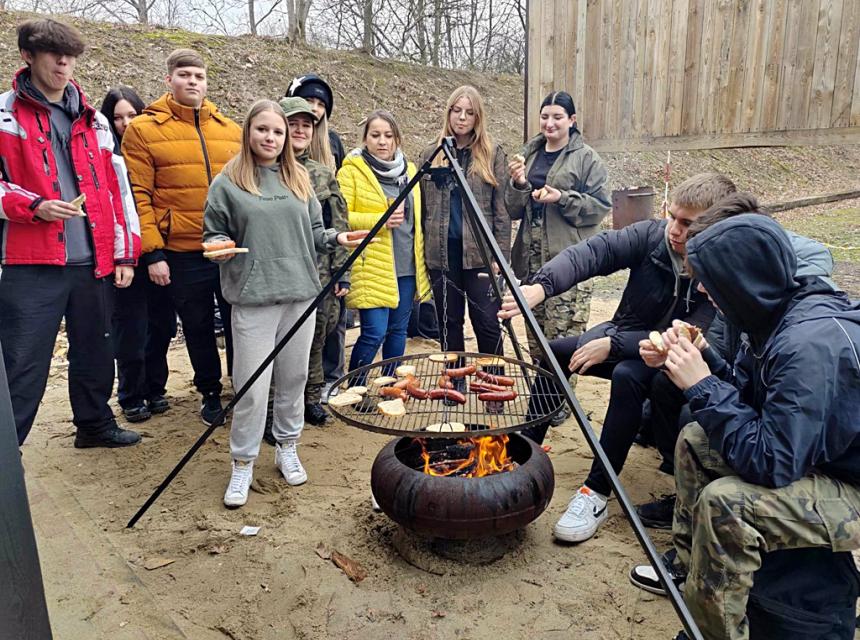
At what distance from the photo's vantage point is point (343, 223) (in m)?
4.00

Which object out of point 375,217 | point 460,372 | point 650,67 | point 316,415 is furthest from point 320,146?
point 650,67

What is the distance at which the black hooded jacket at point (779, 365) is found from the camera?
1696 mm

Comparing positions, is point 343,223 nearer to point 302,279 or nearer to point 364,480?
point 302,279

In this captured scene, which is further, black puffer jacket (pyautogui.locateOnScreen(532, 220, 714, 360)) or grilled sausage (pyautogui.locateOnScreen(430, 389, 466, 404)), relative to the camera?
black puffer jacket (pyautogui.locateOnScreen(532, 220, 714, 360))

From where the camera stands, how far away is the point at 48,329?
3.29 metres

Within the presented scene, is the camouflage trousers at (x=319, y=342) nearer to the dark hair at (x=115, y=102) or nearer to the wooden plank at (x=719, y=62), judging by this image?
the dark hair at (x=115, y=102)

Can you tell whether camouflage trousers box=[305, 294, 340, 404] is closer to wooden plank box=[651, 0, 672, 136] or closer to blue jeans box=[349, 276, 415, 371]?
blue jeans box=[349, 276, 415, 371]

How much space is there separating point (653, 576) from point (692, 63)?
3.37 m

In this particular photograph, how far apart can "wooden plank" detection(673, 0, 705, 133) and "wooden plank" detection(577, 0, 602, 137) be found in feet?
2.07

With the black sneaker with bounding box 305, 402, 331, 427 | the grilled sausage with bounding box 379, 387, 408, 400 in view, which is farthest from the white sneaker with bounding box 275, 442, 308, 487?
the grilled sausage with bounding box 379, 387, 408, 400

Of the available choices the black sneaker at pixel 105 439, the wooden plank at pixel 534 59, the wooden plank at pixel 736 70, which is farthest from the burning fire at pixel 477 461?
the wooden plank at pixel 534 59

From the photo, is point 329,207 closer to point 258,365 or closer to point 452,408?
point 258,365

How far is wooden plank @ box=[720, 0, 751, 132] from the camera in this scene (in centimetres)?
396

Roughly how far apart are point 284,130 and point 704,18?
9.50 ft
